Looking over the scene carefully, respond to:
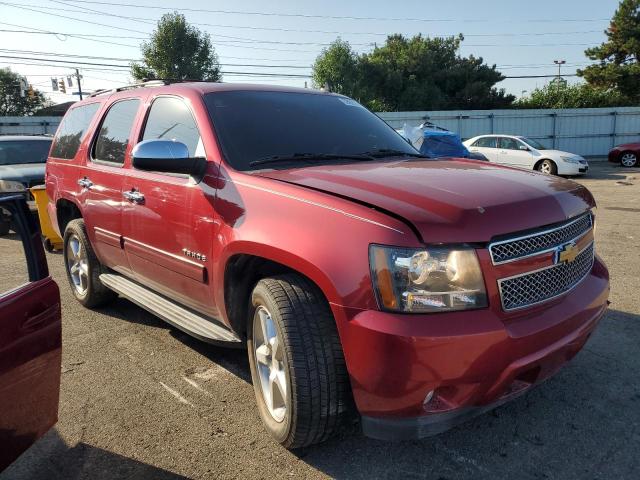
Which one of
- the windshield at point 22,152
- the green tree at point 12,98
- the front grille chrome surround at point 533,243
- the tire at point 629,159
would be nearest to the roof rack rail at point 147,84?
the front grille chrome surround at point 533,243

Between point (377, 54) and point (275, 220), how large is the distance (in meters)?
48.8

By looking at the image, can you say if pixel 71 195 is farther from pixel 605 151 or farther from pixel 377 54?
pixel 377 54

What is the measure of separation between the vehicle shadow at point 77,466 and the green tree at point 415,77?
38787 mm

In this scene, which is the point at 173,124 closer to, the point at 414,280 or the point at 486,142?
the point at 414,280

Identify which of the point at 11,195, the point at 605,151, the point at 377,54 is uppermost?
the point at 377,54

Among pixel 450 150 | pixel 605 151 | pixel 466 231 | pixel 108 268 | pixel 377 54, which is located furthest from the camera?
pixel 377 54

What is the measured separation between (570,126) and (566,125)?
0.20 metres

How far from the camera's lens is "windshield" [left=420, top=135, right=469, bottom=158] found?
1041 cm

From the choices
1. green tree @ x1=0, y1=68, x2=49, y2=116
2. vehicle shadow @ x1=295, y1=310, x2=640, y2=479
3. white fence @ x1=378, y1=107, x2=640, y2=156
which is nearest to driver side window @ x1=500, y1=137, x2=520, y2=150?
white fence @ x1=378, y1=107, x2=640, y2=156

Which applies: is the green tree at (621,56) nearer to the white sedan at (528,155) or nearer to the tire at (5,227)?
the white sedan at (528,155)

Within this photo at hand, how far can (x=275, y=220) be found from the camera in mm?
2463

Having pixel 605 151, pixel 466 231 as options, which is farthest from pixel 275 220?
pixel 605 151

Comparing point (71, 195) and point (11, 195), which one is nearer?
point (11, 195)

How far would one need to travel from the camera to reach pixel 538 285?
2.29 meters
